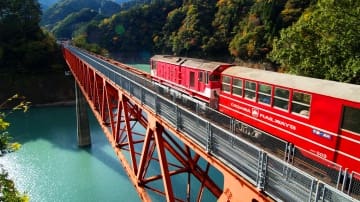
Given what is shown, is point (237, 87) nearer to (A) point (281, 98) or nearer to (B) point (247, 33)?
(A) point (281, 98)

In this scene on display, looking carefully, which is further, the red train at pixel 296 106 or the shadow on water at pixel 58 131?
the shadow on water at pixel 58 131

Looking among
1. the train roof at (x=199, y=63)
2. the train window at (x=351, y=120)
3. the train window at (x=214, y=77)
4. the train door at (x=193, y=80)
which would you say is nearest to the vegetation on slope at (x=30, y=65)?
the train roof at (x=199, y=63)

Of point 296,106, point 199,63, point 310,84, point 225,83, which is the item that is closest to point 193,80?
point 199,63

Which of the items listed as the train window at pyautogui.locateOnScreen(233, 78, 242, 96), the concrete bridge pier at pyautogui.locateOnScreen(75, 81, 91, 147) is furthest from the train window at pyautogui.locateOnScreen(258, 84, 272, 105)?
the concrete bridge pier at pyautogui.locateOnScreen(75, 81, 91, 147)

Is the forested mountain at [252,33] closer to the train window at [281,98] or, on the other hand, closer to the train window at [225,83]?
the train window at [225,83]

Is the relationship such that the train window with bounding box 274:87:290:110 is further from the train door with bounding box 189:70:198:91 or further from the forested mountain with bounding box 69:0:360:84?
the train door with bounding box 189:70:198:91

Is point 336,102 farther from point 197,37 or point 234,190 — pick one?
point 197,37

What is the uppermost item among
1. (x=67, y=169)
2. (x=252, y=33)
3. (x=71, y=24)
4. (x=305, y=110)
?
(x=71, y=24)
